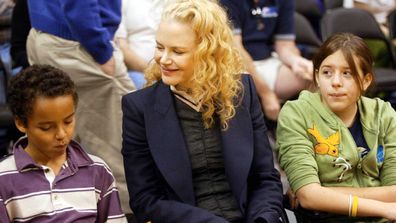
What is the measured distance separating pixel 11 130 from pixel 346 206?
210 cm

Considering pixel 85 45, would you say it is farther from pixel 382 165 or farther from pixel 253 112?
pixel 382 165

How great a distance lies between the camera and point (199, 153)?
7.75ft

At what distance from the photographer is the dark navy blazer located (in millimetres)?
2301

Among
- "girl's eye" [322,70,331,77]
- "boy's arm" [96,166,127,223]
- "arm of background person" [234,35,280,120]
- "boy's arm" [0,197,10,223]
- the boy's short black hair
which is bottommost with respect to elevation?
"arm of background person" [234,35,280,120]

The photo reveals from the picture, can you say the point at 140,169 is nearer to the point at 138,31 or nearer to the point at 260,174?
the point at 260,174

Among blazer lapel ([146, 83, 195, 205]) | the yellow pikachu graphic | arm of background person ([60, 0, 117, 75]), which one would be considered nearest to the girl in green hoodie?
the yellow pikachu graphic

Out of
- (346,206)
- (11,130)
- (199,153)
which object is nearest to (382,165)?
(346,206)

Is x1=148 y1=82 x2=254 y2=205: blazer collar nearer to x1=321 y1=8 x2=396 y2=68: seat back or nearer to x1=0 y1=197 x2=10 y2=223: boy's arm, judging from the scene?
x1=0 y1=197 x2=10 y2=223: boy's arm

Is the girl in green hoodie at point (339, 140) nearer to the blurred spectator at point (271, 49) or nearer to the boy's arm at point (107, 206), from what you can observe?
the boy's arm at point (107, 206)

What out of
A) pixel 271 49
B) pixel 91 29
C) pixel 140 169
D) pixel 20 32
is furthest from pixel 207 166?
pixel 271 49

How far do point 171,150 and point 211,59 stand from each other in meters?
0.35

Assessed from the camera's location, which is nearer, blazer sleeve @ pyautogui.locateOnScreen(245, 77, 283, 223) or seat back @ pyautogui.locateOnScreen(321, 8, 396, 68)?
blazer sleeve @ pyautogui.locateOnScreen(245, 77, 283, 223)

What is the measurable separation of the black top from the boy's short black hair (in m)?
0.41

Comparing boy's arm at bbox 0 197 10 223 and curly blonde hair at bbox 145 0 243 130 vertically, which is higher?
curly blonde hair at bbox 145 0 243 130
